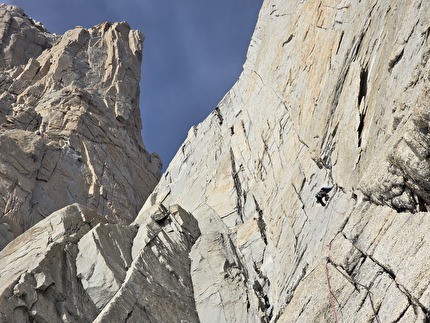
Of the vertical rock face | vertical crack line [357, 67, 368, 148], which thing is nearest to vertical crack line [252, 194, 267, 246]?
the vertical rock face

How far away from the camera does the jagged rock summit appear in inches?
720

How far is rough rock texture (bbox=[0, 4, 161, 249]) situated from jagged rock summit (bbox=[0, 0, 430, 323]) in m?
22.0

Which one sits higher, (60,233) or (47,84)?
(47,84)

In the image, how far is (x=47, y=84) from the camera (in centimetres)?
8881

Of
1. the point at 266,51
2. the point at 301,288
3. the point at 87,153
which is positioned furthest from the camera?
the point at 87,153

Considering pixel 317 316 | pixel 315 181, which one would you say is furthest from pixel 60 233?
pixel 317 316

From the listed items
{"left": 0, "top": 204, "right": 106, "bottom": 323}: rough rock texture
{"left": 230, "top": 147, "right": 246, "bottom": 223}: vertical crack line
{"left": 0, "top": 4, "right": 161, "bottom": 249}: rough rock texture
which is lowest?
{"left": 0, "top": 204, "right": 106, "bottom": 323}: rough rock texture

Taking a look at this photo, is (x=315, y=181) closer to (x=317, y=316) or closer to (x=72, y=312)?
(x=317, y=316)

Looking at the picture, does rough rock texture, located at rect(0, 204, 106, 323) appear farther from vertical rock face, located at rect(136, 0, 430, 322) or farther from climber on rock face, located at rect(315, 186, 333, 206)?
climber on rock face, located at rect(315, 186, 333, 206)

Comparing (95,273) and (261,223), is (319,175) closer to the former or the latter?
(261,223)

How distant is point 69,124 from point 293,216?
177ft

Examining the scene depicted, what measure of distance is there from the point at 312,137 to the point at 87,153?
50182 millimetres

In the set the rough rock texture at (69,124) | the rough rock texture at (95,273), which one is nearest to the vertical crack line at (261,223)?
the rough rock texture at (95,273)

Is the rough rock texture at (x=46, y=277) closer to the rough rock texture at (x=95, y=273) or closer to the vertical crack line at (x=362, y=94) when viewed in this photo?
the rough rock texture at (x=95, y=273)
